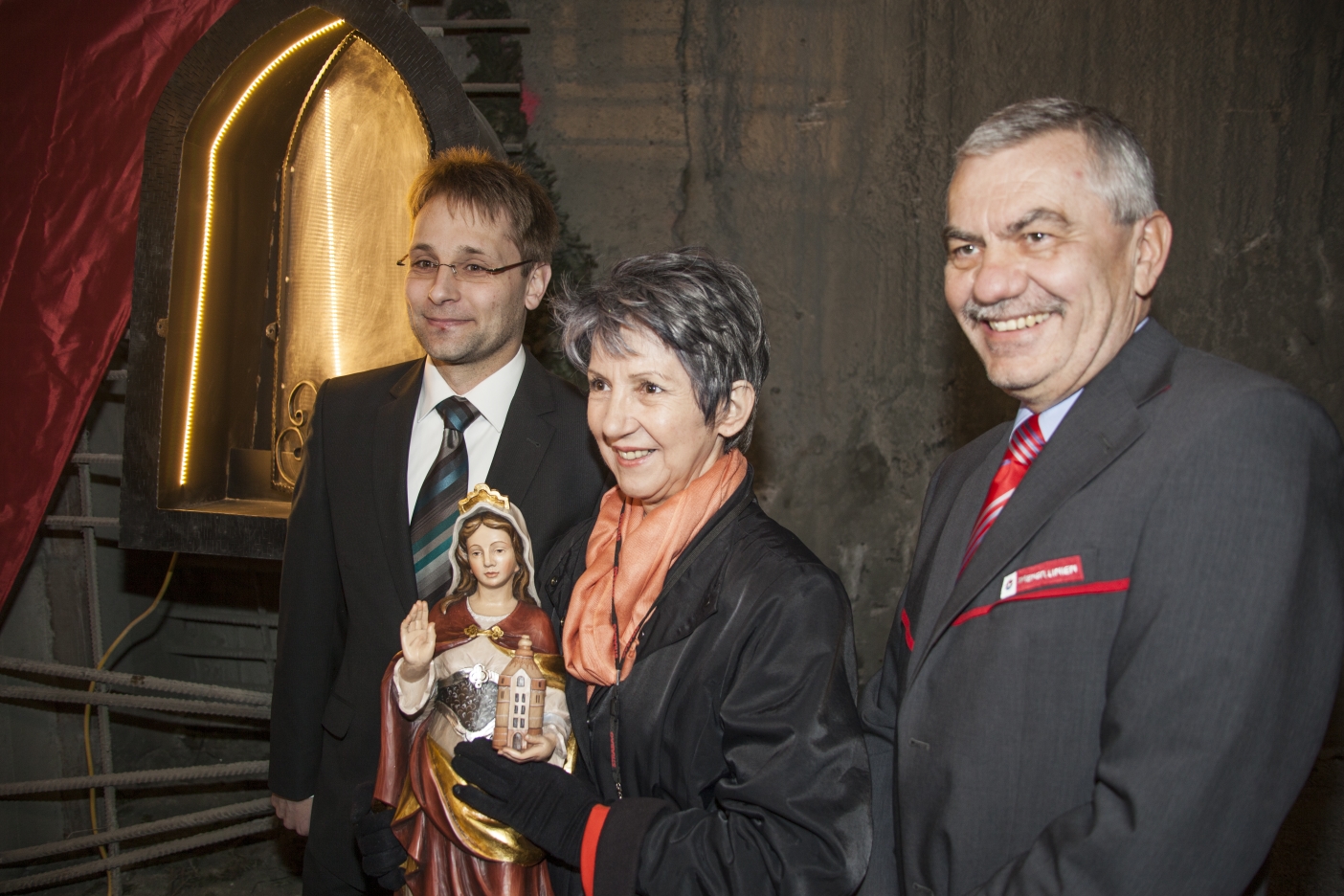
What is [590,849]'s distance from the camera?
4.76 feet

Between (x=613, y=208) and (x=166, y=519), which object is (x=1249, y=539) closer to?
(x=166, y=519)

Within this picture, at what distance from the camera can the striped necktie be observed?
190cm

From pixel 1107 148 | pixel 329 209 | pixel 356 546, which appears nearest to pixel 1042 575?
pixel 1107 148

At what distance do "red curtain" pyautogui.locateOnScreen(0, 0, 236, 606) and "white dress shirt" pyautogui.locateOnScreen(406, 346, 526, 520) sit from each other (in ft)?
4.96

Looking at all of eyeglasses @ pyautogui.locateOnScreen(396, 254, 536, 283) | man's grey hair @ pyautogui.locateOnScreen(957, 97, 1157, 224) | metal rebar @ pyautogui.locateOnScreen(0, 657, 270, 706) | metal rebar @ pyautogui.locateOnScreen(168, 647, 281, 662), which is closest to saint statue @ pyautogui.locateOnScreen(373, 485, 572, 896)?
eyeglasses @ pyautogui.locateOnScreen(396, 254, 536, 283)

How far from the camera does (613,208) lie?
354 centimetres

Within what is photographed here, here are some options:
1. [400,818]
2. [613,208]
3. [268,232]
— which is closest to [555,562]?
[400,818]

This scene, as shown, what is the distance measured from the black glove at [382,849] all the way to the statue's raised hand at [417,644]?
0.28 metres

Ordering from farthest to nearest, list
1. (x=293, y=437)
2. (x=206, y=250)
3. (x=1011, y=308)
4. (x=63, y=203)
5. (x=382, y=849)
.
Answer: (x=63, y=203)
(x=293, y=437)
(x=206, y=250)
(x=382, y=849)
(x=1011, y=308)

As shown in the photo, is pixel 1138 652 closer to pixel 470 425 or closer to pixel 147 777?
pixel 470 425

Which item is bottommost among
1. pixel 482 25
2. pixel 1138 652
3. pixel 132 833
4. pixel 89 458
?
pixel 132 833

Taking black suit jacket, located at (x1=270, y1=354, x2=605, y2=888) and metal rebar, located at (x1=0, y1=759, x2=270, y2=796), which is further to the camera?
metal rebar, located at (x1=0, y1=759, x2=270, y2=796)

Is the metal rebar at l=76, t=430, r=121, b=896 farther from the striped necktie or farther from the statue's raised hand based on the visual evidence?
the statue's raised hand

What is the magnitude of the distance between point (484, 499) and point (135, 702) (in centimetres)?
243
